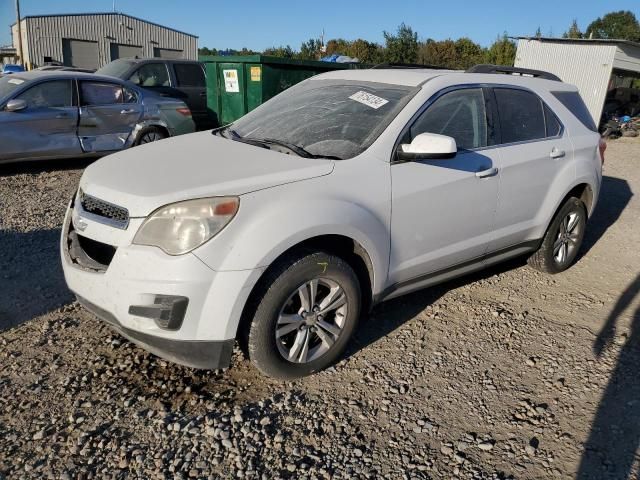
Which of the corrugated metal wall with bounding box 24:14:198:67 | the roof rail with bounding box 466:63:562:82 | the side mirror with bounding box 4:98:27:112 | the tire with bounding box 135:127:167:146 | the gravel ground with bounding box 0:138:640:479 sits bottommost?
the gravel ground with bounding box 0:138:640:479

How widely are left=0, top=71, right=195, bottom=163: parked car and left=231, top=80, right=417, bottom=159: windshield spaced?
450cm

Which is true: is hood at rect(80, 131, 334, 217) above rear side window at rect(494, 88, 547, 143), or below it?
below

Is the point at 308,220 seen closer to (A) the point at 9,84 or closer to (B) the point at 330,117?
(B) the point at 330,117

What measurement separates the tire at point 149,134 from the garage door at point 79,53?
28297 millimetres

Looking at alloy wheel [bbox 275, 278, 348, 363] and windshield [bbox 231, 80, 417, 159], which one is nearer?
alloy wheel [bbox 275, 278, 348, 363]

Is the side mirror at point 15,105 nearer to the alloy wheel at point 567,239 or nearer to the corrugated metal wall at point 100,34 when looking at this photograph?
the alloy wheel at point 567,239

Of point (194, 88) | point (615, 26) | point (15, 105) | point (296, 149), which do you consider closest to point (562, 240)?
point (296, 149)

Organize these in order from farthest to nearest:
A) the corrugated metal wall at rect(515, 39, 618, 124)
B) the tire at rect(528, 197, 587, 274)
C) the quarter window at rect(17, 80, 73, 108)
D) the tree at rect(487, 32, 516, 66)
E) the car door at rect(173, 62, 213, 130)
Result: the tree at rect(487, 32, 516, 66)
the corrugated metal wall at rect(515, 39, 618, 124)
the car door at rect(173, 62, 213, 130)
the quarter window at rect(17, 80, 73, 108)
the tire at rect(528, 197, 587, 274)

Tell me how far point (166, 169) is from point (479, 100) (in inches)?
89.5

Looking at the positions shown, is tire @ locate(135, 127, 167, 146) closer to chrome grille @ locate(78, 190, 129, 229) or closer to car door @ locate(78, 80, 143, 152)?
car door @ locate(78, 80, 143, 152)

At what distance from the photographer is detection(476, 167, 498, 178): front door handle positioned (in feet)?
12.2

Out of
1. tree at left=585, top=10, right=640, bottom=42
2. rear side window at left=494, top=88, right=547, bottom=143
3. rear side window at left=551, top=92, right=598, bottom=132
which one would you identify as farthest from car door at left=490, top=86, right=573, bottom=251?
tree at left=585, top=10, right=640, bottom=42

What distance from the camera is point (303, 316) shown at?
3000 mm

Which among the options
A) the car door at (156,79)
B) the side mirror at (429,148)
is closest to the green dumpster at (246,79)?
the car door at (156,79)
